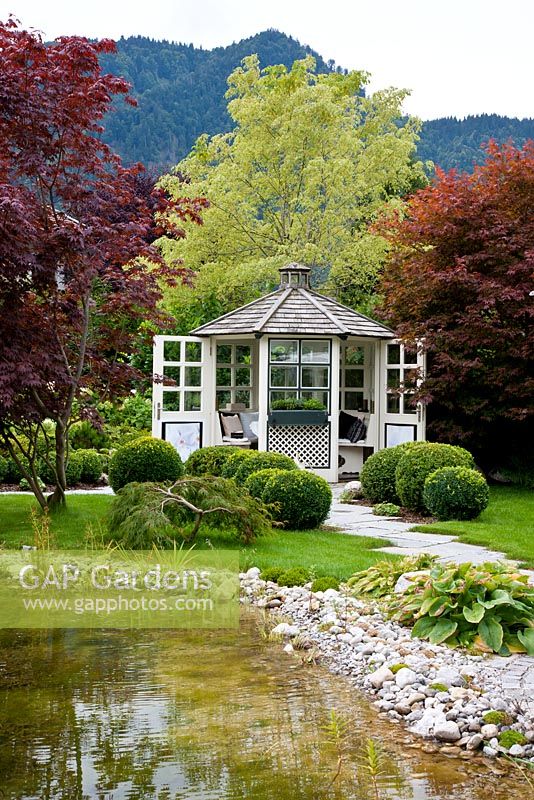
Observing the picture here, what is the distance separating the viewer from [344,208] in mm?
19047

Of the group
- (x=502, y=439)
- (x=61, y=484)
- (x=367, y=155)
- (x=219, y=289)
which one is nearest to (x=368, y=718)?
(x=61, y=484)

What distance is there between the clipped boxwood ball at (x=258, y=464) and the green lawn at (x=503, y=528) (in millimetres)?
1608

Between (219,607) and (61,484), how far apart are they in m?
3.48

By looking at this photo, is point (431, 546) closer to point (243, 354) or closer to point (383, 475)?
point (383, 475)

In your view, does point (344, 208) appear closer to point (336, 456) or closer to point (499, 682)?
point (336, 456)

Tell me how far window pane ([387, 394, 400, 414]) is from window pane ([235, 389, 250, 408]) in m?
2.55

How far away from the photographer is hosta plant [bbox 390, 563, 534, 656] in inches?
204

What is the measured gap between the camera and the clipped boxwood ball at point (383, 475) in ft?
34.6

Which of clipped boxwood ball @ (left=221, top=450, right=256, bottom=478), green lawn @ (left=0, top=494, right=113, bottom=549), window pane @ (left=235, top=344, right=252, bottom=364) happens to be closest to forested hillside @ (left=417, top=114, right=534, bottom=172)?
window pane @ (left=235, top=344, right=252, bottom=364)


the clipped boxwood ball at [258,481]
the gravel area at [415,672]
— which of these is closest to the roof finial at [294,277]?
the clipped boxwood ball at [258,481]

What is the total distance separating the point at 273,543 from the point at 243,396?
7.18 metres

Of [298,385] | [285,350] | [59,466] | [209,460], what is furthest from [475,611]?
[285,350]

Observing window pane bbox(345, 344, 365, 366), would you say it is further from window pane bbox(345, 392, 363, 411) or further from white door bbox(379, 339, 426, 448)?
white door bbox(379, 339, 426, 448)

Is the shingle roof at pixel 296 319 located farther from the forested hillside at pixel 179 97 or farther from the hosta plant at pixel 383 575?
the forested hillside at pixel 179 97
